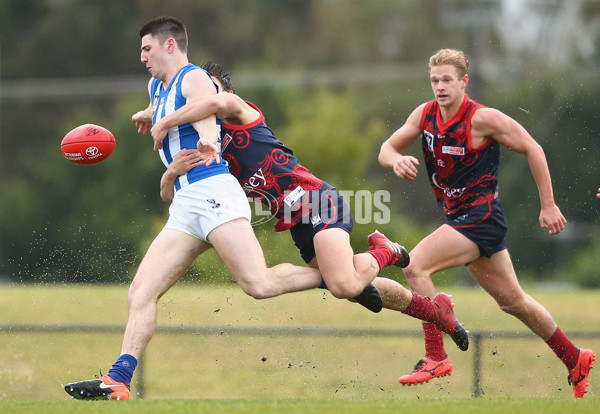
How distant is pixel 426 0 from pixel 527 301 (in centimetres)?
2917

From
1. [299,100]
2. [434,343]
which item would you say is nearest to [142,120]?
[434,343]

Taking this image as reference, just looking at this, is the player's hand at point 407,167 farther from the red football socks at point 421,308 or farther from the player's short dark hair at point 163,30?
the player's short dark hair at point 163,30

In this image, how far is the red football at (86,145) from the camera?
23.3ft

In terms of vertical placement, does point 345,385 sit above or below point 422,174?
below

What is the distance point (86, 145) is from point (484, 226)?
2833 millimetres

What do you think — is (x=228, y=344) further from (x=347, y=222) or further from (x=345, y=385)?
(x=347, y=222)

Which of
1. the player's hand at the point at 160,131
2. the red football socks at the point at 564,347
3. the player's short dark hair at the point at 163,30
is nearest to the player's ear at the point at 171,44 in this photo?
the player's short dark hair at the point at 163,30

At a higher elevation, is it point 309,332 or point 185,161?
point 185,161

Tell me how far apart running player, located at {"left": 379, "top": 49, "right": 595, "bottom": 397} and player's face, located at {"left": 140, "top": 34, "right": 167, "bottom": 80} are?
1747mm

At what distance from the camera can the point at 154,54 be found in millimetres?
6777

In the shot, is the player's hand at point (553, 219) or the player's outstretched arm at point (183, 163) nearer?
the player's outstretched arm at point (183, 163)

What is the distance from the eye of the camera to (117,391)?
6289 millimetres

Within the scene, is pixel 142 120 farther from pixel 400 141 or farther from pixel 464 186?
pixel 464 186

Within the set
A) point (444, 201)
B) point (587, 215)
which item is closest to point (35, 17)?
point (587, 215)
